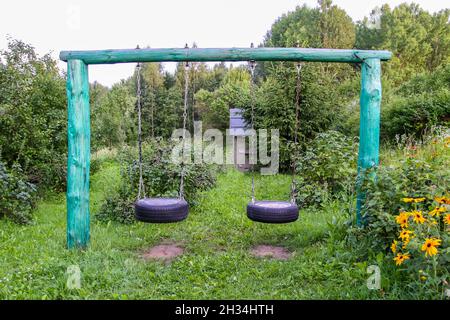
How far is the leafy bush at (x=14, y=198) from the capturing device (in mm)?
6422

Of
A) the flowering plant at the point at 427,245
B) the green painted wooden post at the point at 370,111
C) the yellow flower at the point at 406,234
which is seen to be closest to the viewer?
the flowering plant at the point at 427,245

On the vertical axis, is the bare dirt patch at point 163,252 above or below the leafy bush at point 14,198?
below

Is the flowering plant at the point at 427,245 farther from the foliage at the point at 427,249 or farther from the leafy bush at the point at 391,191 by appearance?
the leafy bush at the point at 391,191

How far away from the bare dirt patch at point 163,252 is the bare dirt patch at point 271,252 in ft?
3.18

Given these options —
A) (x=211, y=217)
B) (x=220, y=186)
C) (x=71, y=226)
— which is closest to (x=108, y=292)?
(x=71, y=226)

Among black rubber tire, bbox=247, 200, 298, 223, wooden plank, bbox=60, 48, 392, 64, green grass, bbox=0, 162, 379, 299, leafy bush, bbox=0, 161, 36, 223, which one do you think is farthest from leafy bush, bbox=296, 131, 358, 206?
leafy bush, bbox=0, 161, 36, 223

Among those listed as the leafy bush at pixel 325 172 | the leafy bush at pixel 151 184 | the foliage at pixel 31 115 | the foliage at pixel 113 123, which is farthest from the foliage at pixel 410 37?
the leafy bush at pixel 151 184

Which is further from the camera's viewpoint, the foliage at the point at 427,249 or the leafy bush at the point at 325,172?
the leafy bush at the point at 325,172

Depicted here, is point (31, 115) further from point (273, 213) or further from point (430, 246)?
point (430, 246)

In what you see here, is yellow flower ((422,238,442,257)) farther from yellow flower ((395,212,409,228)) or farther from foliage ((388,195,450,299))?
yellow flower ((395,212,409,228))

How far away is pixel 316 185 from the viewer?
7.61m

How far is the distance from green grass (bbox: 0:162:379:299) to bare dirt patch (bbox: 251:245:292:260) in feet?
0.41

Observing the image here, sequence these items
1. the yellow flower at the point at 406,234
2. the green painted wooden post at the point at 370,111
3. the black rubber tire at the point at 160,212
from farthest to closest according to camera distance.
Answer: the green painted wooden post at the point at 370,111 < the black rubber tire at the point at 160,212 < the yellow flower at the point at 406,234

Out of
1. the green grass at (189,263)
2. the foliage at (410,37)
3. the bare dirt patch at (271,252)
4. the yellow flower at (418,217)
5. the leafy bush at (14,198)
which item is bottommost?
the bare dirt patch at (271,252)
